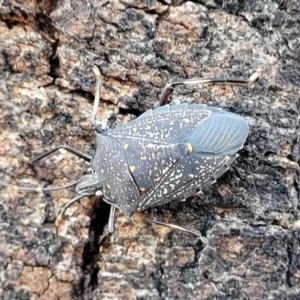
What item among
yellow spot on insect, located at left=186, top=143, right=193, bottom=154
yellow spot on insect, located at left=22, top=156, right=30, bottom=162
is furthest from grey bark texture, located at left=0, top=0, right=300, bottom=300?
yellow spot on insect, located at left=186, top=143, right=193, bottom=154

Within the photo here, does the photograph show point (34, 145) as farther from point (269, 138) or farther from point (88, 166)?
point (269, 138)

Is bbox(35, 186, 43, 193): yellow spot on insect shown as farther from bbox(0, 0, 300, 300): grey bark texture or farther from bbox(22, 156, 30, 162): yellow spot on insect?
bbox(22, 156, 30, 162): yellow spot on insect

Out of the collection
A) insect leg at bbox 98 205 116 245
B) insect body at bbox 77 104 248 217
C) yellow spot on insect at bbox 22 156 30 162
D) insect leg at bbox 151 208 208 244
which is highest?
insect body at bbox 77 104 248 217

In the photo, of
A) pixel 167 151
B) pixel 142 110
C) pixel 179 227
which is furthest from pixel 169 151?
pixel 179 227

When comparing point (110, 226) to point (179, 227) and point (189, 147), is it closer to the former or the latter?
point (179, 227)

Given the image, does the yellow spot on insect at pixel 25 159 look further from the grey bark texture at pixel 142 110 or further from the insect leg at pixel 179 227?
the insect leg at pixel 179 227

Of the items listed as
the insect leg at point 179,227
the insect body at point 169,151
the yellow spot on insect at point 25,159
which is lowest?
the insect leg at point 179,227

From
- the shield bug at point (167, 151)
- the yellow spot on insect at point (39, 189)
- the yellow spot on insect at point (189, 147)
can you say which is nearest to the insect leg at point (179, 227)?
the shield bug at point (167, 151)
